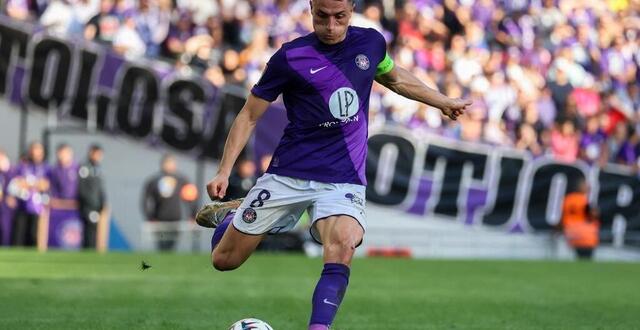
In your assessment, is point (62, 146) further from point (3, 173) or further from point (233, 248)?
point (233, 248)

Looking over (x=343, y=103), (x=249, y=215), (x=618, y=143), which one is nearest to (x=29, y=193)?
(x=618, y=143)

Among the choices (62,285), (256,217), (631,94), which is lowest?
(62,285)

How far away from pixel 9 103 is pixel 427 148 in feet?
27.0

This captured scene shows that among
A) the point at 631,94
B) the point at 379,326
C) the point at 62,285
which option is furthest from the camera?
the point at 631,94

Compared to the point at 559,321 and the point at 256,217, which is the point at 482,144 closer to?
the point at 559,321

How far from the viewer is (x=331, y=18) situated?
823 centimetres

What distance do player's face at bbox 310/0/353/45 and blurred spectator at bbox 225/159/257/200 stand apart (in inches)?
661

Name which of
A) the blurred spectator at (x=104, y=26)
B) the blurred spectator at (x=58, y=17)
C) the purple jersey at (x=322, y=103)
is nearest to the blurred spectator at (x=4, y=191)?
the blurred spectator at (x=58, y=17)

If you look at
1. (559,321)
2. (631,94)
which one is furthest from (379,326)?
(631,94)

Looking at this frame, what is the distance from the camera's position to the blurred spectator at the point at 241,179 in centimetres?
2527

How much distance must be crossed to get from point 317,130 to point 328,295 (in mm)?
1163

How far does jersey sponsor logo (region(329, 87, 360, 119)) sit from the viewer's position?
837cm

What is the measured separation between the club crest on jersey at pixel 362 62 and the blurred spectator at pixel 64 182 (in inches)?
692

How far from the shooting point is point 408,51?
90.6 feet
